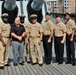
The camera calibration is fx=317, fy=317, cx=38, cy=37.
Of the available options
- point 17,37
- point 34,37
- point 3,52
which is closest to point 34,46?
point 34,37

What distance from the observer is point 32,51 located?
10.7 m

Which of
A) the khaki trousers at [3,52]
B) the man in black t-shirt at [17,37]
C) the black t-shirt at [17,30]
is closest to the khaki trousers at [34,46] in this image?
the man in black t-shirt at [17,37]

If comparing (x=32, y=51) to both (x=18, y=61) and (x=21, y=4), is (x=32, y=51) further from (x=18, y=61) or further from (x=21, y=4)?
(x=21, y=4)

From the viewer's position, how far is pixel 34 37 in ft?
34.7

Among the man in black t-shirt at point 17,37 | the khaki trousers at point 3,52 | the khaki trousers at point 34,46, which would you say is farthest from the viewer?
the khaki trousers at point 34,46

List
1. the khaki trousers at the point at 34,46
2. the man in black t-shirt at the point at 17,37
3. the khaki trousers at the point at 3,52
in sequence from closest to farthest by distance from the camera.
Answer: the khaki trousers at the point at 3,52 < the man in black t-shirt at the point at 17,37 < the khaki trousers at the point at 34,46

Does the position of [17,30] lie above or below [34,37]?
above

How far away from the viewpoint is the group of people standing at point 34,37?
10.3 m

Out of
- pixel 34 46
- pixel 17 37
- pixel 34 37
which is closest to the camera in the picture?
pixel 17 37

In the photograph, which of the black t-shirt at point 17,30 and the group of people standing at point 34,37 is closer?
the group of people standing at point 34,37

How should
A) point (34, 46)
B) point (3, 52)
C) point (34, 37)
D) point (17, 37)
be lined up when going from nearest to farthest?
point (3, 52), point (17, 37), point (34, 37), point (34, 46)

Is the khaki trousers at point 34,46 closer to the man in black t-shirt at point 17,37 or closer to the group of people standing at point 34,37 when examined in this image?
the group of people standing at point 34,37

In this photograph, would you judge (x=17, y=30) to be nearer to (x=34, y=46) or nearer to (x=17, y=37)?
(x=17, y=37)

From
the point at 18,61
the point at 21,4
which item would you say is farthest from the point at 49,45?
the point at 21,4
